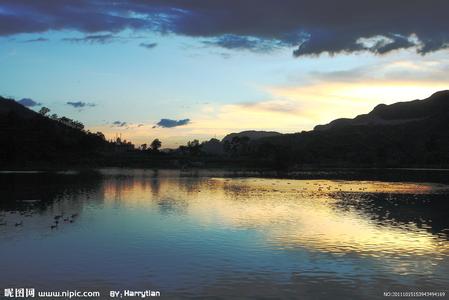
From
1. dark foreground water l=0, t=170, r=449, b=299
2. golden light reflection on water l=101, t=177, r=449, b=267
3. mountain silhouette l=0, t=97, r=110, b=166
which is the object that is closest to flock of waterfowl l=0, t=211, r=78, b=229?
dark foreground water l=0, t=170, r=449, b=299

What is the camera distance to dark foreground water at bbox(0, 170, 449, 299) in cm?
2033

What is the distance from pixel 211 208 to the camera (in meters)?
48.4

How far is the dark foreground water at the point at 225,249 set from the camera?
66.7 feet

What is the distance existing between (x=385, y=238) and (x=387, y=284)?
12.2 metres

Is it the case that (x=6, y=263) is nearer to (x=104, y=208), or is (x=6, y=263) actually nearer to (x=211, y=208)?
(x=104, y=208)

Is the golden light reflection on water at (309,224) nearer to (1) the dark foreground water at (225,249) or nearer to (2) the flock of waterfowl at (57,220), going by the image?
(1) the dark foreground water at (225,249)

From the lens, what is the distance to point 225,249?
90.3ft

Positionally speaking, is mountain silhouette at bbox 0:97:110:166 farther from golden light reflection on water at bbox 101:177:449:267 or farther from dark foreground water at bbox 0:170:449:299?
dark foreground water at bbox 0:170:449:299

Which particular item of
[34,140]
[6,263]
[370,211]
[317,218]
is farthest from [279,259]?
[34,140]

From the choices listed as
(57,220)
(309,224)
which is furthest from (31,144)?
(309,224)

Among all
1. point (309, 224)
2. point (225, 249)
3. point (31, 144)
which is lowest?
point (225, 249)

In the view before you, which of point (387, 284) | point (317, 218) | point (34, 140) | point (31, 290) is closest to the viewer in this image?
point (31, 290)

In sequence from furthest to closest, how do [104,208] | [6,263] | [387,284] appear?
[104,208], [6,263], [387,284]

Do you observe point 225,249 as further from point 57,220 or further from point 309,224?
point 57,220
